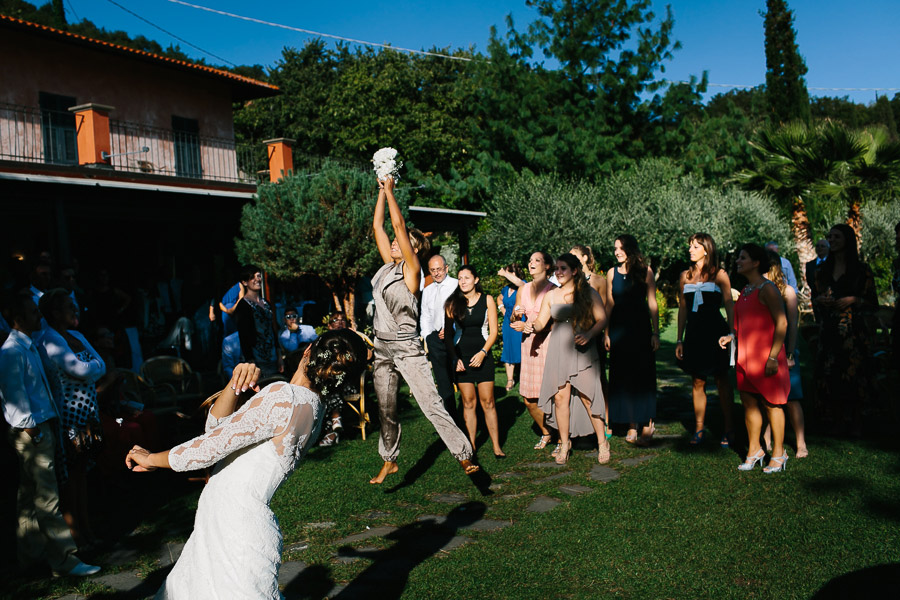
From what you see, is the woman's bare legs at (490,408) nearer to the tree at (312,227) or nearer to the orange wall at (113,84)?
the tree at (312,227)

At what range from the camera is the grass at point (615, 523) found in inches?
159

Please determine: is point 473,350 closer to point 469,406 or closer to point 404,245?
point 469,406

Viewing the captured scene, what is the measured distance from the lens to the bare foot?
20.1 ft

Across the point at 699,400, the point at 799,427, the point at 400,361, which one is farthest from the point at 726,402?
the point at 400,361

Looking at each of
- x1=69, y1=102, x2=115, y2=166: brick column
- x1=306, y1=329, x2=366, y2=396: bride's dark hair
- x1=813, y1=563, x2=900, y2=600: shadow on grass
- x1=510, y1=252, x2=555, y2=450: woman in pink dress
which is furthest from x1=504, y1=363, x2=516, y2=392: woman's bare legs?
x1=69, y1=102, x2=115, y2=166: brick column

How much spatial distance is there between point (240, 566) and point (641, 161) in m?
30.1

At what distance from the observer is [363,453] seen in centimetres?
732

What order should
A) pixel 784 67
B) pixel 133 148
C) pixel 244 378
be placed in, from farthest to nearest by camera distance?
pixel 784 67
pixel 133 148
pixel 244 378

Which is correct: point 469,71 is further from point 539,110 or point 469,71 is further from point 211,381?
point 211,381

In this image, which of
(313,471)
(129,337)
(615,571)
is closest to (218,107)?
(129,337)

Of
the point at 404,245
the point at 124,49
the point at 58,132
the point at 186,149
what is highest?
the point at 124,49

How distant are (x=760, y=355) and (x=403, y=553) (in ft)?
11.2

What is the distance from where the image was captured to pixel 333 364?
2941 millimetres

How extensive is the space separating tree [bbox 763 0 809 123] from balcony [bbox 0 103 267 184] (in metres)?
23.7
